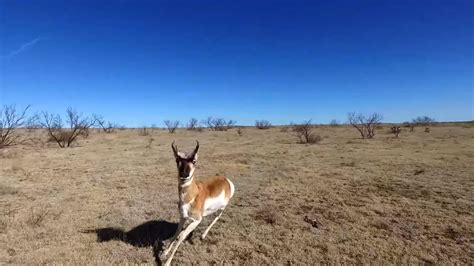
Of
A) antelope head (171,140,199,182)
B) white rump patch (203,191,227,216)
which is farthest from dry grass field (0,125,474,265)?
antelope head (171,140,199,182)

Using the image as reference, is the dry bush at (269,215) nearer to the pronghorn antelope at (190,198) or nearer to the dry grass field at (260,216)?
the dry grass field at (260,216)

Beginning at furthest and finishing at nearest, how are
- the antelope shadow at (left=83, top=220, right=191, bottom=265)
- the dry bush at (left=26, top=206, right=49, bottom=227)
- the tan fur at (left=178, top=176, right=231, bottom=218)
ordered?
the dry bush at (left=26, top=206, right=49, bottom=227), the antelope shadow at (left=83, top=220, right=191, bottom=265), the tan fur at (left=178, top=176, right=231, bottom=218)

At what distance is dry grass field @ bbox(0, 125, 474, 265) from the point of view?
20.5 feet

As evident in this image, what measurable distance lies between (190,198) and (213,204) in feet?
2.70

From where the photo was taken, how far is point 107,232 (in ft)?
23.9

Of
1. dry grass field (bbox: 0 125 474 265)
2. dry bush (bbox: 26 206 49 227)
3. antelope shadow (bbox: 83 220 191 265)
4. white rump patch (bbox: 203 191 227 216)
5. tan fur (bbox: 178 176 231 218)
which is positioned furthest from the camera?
dry bush (bbox: 26 206 49 227)

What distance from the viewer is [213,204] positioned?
6.77 meters

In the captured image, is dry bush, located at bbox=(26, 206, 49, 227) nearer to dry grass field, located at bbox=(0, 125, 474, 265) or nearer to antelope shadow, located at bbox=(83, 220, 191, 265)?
dry grass field, located at bbox=(0, 125, 474, 265)

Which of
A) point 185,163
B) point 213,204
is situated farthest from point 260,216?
point 185,163

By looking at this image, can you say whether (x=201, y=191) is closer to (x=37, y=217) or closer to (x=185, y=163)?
(x=185, y=163)

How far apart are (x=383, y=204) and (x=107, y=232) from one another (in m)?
6.46

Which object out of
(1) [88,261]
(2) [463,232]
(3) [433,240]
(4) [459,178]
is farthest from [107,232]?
(4) [459,178]

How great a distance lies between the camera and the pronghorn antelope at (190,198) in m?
5.71

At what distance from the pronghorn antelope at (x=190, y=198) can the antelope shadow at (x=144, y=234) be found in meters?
0.53
